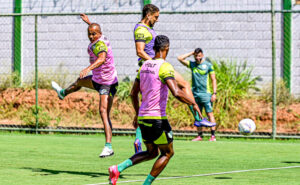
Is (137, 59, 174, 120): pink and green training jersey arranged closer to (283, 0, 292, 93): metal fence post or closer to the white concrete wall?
(283, 0, 292, 93): metal fence post

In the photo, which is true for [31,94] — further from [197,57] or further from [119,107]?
[197,57]

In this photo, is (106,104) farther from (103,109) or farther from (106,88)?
(106,88)

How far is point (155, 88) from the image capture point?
769 cm

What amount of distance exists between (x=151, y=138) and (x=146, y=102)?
16.8 inches

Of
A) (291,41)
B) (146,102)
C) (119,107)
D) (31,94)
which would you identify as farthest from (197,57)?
(146,102)

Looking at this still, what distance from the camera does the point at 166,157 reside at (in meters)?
7.68

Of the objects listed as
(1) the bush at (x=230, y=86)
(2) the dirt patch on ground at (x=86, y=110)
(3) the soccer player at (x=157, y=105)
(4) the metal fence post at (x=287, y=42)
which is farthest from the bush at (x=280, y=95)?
(3) the soccer player at (x=157, y=105)

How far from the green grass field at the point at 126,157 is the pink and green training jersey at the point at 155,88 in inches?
50.8

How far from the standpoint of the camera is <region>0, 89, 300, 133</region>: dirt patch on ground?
17859 millimetres

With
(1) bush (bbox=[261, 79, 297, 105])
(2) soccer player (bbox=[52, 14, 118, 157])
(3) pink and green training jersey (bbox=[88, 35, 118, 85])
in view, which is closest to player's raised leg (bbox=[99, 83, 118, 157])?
(2) soccer player (bbox=[52, 14, 118, 157])

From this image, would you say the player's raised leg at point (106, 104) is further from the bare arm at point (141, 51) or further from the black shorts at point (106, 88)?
the bare arm at point (141, 51)

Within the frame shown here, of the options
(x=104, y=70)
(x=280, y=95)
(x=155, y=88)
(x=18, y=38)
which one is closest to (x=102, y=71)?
(x=104, y=70)

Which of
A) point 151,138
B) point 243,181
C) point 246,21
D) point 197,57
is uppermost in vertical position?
point 246,21

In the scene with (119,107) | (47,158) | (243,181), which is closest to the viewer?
(243,181)
